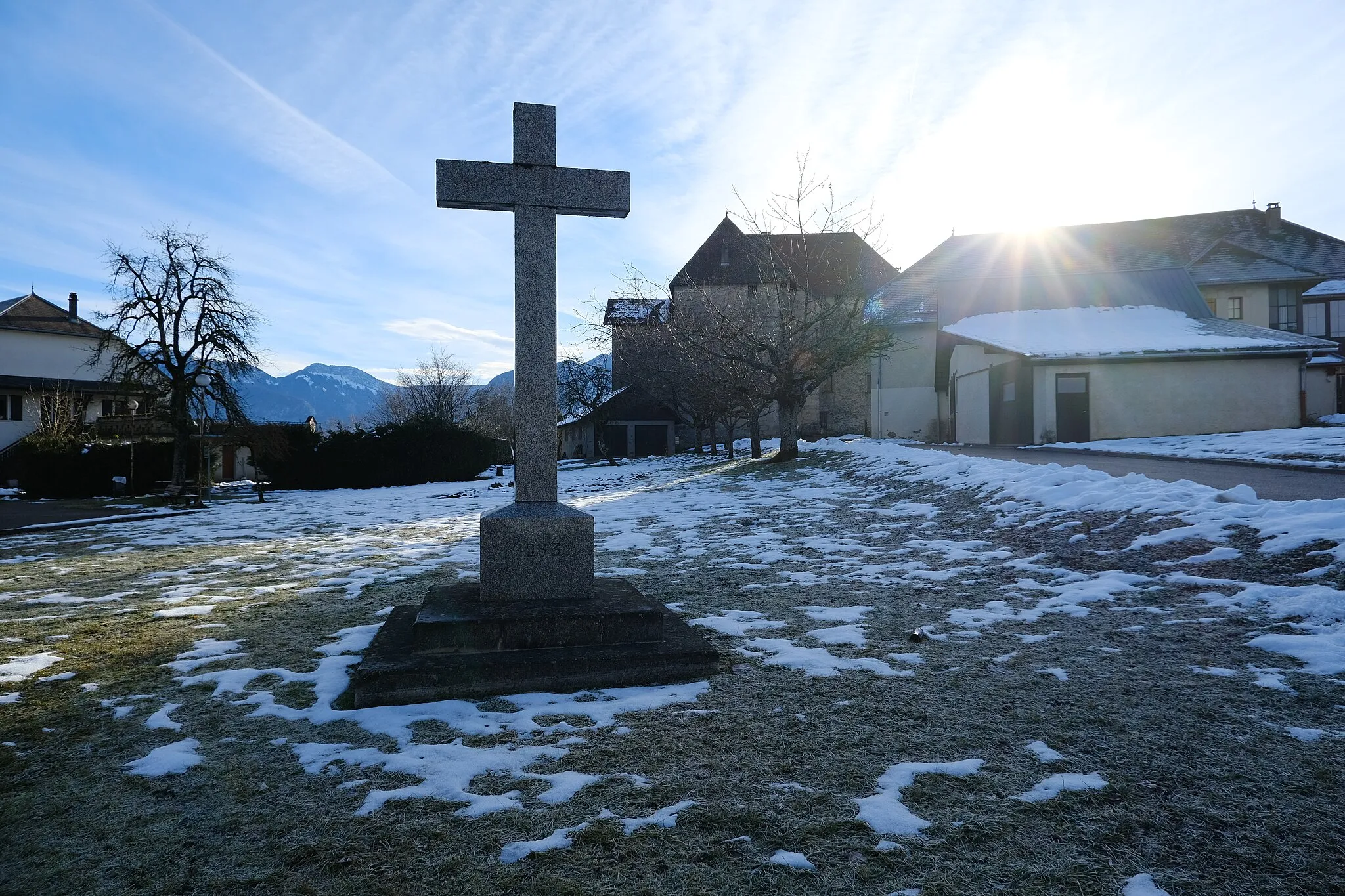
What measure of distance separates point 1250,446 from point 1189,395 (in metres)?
6.07

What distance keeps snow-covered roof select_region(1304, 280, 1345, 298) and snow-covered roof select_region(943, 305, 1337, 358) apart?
17841 mm

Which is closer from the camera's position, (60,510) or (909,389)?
(60,510)

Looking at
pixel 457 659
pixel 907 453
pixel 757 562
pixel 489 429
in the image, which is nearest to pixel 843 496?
pixel 907 453

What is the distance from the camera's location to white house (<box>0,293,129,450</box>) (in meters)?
33.6

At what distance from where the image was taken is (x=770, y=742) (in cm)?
300

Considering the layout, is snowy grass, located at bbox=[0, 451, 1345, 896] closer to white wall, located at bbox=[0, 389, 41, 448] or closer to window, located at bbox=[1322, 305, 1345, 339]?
white wall, located at bbox=[0, 389, 41, 448]

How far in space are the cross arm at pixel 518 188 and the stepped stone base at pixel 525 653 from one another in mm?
2687

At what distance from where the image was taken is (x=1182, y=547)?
19.0ft

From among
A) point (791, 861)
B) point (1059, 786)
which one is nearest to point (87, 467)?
point (791, 861)

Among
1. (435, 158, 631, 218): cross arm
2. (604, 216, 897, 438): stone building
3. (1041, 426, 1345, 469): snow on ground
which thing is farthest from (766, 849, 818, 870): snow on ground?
(604, 216, 897, 438): stone building

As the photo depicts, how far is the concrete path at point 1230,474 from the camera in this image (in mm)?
7527

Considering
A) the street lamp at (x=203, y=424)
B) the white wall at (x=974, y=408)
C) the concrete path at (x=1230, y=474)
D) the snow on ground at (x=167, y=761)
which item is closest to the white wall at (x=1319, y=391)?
the white wall at (x=974, y=408)

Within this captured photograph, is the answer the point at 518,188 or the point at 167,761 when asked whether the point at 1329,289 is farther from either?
the point at 167,761

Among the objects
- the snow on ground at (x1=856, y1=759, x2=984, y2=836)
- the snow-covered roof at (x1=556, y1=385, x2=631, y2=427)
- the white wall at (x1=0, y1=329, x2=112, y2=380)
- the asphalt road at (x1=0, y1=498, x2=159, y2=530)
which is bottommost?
the snow on ground at (x1=856, y1=759, x2=984, y2=836)
